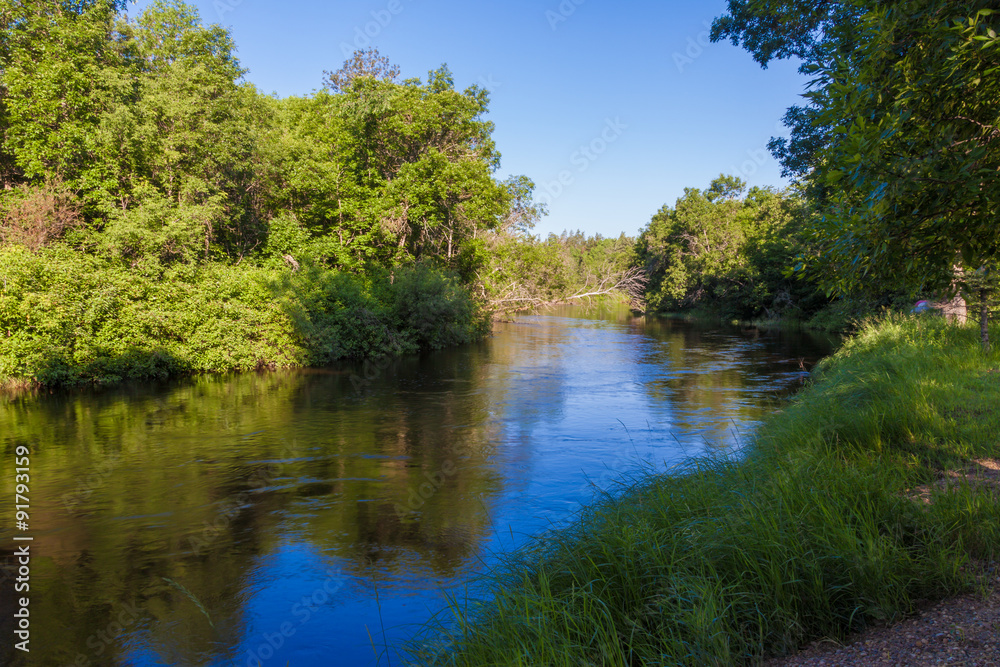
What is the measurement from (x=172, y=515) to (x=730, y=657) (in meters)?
7.69

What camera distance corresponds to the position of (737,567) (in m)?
4.28

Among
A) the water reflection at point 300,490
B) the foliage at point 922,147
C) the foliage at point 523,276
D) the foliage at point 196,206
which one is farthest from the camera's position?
the foliage at point 523,276

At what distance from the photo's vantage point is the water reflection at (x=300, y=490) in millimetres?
5734

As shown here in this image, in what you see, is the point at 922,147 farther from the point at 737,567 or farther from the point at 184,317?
the point at 184,317

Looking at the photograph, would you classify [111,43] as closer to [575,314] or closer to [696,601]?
[696,601]

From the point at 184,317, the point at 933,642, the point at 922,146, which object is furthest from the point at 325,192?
the point at 933,642

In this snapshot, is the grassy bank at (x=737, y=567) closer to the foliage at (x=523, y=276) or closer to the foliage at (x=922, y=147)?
the foliage at (x=922, y=147)

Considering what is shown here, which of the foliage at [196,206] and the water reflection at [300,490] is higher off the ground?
the foliage at [196,206]

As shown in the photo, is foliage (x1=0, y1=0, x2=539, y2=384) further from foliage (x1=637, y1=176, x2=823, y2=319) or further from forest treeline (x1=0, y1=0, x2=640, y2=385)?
foliage (x1=637, y1=176, x2=823, y2=319)

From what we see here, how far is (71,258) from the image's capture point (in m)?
17.4

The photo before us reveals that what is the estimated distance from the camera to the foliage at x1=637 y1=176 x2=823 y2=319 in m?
45.0

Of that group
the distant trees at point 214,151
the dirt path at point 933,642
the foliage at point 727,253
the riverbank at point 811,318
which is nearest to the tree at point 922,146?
the dirt path at point 933,642

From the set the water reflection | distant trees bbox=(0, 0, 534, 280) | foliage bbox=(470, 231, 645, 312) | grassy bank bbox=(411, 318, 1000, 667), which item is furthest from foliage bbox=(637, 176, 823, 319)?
grassy bank bbox=(411, 318, 1000, 667)

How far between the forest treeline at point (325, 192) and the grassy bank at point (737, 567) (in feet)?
5.95
